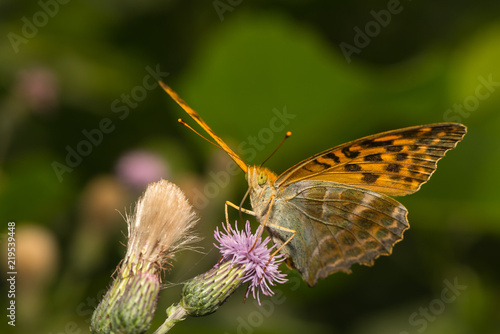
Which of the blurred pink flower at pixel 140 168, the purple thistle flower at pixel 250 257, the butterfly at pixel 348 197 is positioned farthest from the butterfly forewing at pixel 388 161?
the blurred pink flower at pixel 140 168

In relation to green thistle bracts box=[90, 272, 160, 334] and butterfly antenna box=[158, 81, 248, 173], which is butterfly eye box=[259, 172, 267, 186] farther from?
green thistle bracts box=[90, 272, 160, 334]

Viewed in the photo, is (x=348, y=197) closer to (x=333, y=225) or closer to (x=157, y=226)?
(x=333, y=225)

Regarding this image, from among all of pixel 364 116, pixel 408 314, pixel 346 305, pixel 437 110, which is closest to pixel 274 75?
pixel 364 116

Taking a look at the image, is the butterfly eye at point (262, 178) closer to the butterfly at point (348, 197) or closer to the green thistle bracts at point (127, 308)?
the butterfly at point (348, 197)

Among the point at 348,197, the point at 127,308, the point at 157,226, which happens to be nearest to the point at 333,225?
the point at 348,197

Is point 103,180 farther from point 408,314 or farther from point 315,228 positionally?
point 408,314
